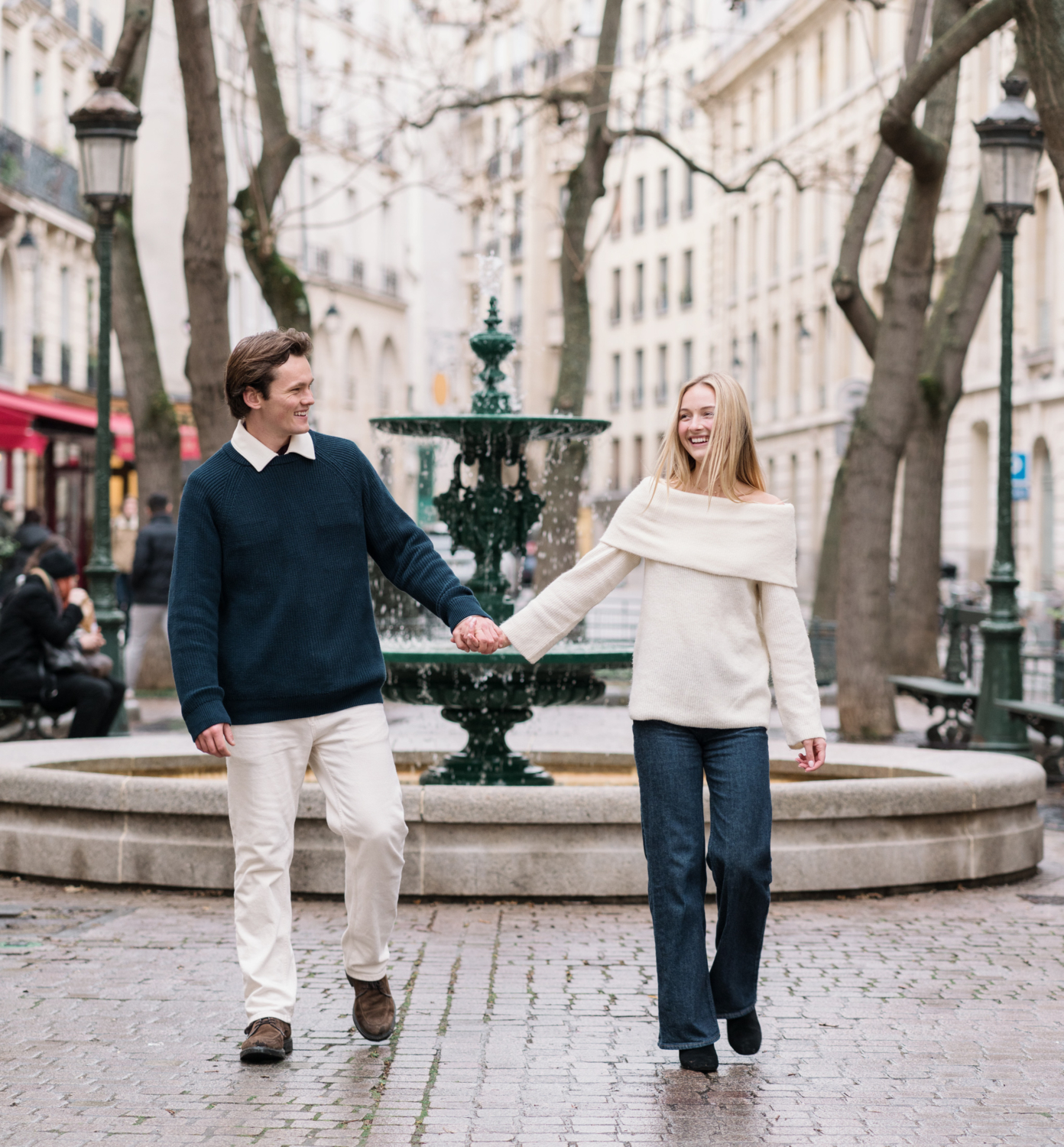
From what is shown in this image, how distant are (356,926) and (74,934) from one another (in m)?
2.19

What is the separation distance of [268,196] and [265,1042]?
1227 centimetres

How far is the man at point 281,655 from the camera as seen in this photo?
5.61 m

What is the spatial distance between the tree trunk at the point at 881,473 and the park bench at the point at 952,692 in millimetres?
280

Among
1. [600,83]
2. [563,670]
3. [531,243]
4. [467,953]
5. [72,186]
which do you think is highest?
[531,243]

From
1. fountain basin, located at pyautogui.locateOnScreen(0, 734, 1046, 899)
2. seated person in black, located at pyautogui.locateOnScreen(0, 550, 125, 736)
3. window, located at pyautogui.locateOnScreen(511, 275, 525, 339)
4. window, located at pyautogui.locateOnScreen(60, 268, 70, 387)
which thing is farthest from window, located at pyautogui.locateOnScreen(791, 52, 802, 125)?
fountain basin, located at pyautogui.locateOnScreen(0, 734, 1046, 899)

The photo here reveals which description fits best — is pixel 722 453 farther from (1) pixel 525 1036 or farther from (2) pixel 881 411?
(2) pixel 881 411

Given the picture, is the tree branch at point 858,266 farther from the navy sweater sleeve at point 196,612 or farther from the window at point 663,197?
the window at point 663,197

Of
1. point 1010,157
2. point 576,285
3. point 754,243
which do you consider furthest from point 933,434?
point 754,243

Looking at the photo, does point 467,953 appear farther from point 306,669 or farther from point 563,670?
point 563,670

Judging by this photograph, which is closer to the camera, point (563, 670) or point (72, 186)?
point (563, 670)

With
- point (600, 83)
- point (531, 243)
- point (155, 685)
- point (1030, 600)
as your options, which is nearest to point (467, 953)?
point (155, 685)

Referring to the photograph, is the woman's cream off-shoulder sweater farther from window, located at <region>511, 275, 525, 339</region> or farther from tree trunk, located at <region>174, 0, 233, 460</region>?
window, located at <region>511, 275, 525, 339</region>

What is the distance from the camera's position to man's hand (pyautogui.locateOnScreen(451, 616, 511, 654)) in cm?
568

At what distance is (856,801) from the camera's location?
848cm
